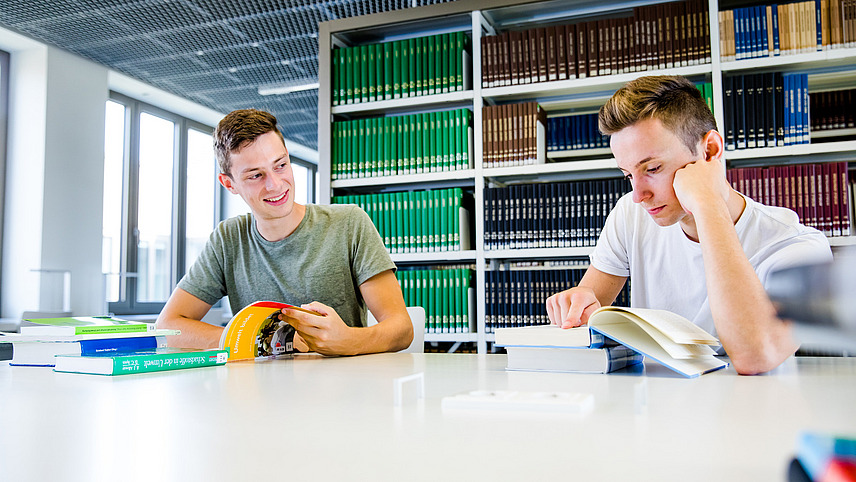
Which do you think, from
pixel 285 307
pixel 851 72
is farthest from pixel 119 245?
pixel 851 72

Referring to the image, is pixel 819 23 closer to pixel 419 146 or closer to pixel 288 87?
pixel 419 146

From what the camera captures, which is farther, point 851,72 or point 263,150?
point 851,72

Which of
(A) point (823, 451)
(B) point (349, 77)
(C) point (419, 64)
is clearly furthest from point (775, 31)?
(A) point (823, 451)

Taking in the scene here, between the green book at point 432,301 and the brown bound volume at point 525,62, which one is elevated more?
the brown bound volume at point 525,62

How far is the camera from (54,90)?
4.38 meters

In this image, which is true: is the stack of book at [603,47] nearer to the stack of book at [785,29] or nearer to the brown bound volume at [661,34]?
the brown bound volume at [661,34]

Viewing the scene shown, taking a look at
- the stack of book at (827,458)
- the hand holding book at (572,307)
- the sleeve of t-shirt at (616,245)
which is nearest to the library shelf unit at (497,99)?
the sleeve of t-shirt at (616,245)

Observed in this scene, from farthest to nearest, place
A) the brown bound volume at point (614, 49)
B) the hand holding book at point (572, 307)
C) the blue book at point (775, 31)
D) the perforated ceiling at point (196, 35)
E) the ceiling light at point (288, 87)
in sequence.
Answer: the ceiling light at point (288, 87)
the perforated ceiling at point (196, 35)
the brown bound volume at point (614, 49)
the blue book at point (775, 31)
the hand holding book at point (572, 307)

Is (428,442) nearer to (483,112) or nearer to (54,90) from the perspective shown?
(483,112)

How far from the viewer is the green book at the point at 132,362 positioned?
1.09 metres

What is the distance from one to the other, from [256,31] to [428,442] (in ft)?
13.2

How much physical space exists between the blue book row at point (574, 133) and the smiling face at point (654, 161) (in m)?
1.63

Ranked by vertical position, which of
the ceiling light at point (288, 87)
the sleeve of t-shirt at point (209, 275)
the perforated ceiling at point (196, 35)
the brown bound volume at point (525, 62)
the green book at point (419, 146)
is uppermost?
the perforated ceiling at point (196, 35)

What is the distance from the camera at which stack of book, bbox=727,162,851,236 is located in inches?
102
